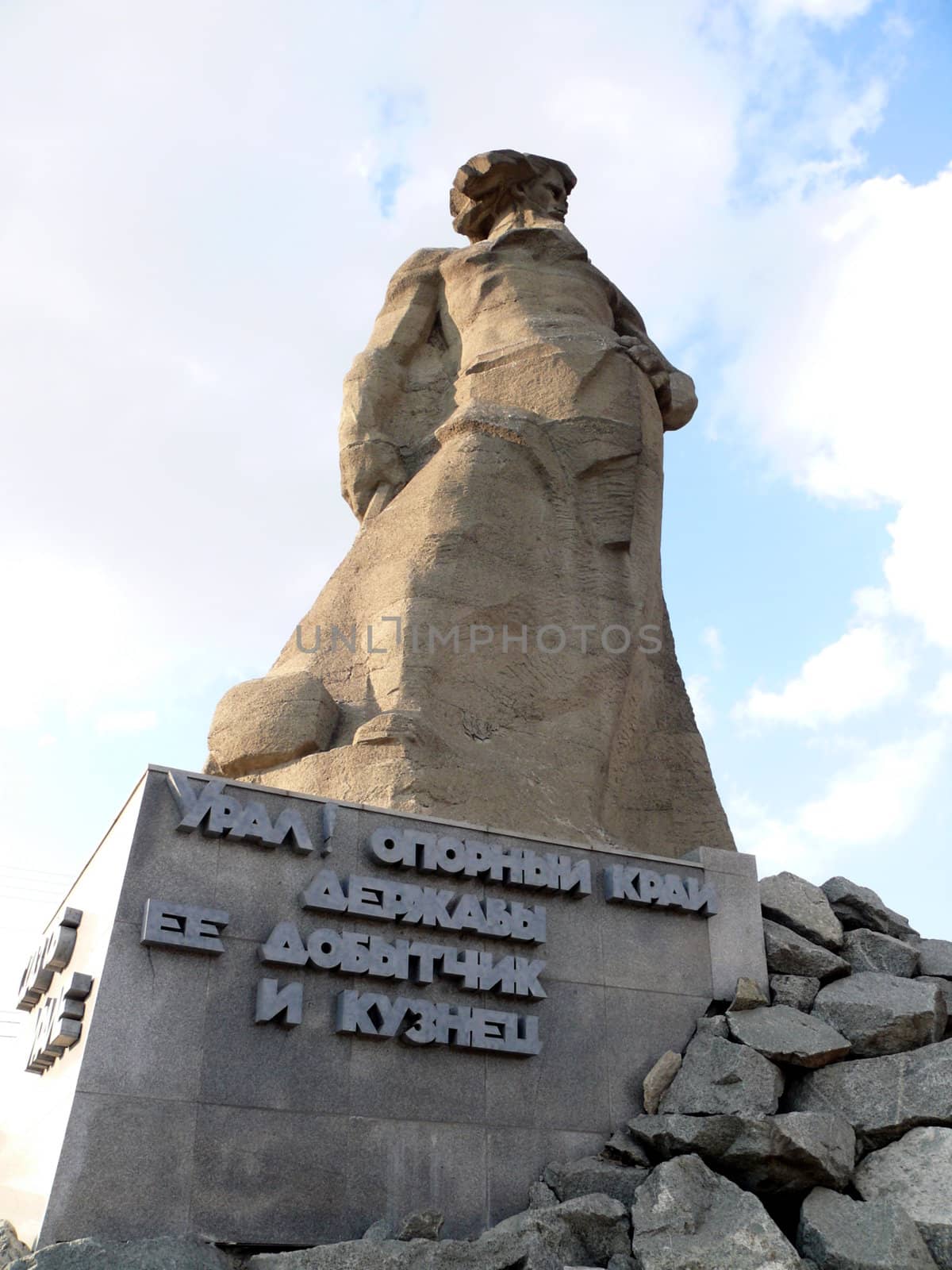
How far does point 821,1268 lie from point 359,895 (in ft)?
8.88

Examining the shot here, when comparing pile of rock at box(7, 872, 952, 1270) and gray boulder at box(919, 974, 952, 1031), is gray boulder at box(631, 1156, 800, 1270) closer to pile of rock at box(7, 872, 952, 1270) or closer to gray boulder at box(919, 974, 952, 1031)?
pile of rock at box(7, 872, 952, 1270)

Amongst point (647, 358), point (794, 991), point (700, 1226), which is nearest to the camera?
point (700, 1226)

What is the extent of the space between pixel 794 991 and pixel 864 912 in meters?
1.17

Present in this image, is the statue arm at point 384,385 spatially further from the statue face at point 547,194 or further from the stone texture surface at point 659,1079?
the stone texture surface at point 659,1079

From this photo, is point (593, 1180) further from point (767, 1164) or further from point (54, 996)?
point (54, 996)

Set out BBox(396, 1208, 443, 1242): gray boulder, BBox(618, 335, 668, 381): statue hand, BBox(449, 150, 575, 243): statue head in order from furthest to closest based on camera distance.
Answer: BBox(449, 150, 575, 243): statue head < BBox(618, 335, 668, 381): statue hand < BBox(396, 1208, 443, 1242): gray boulder

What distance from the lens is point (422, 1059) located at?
6531 mm

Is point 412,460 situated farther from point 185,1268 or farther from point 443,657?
point 185,1268

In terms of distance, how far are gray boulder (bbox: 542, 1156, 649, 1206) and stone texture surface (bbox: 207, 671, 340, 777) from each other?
2.88 metres

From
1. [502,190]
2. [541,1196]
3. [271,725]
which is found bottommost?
[541,1196]

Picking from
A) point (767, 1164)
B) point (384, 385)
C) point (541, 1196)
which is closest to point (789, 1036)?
point (767, 1164)

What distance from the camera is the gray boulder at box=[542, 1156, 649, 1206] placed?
A: 21.0ft

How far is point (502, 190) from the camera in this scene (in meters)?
11.1

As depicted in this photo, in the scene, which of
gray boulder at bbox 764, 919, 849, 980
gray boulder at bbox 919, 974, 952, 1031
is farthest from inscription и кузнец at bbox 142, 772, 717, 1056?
gray boulder at bbox 919, 974, 952, 1031
